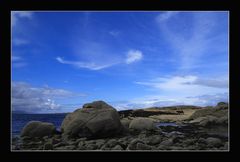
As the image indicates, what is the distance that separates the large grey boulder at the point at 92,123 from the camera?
7.83m

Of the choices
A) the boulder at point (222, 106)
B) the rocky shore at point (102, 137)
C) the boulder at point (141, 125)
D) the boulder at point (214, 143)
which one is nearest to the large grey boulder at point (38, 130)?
the rocky shore at point (102, 137)

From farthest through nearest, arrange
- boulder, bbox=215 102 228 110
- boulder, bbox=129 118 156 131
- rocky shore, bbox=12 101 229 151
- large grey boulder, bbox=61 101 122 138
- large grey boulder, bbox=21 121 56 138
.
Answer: boulder, bbox=215 102 228 110, boulder, bbox=129 118 156 131, large grey boulder, bbox=21 121 56 138, large grey boulder, bbox=61 101 122 138, rocky shore, bbox=12 101 229 151

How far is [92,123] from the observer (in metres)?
7.91

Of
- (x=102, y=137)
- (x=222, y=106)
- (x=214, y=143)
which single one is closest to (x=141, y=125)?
(x=102, y=137)

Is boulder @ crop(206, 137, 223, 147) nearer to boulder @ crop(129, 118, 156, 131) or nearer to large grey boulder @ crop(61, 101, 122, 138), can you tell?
large grey boulder @ crop(61, 101, 122, 138)

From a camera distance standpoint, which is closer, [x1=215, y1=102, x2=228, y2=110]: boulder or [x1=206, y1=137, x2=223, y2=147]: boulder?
[x1=206, y1=137, x2=223, y2=147]: boulder

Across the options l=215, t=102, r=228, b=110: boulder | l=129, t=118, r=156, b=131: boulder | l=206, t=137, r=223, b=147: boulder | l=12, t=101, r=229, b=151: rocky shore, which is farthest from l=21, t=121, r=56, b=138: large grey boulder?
l=215, t=102, r=228, b=110: boulder

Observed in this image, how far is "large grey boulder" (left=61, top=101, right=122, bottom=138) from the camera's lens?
25.7 ft

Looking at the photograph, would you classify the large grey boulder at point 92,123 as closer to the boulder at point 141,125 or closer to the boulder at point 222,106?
the boulder at point 141,125

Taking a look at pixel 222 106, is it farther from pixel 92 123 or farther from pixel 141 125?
pixel 92 123

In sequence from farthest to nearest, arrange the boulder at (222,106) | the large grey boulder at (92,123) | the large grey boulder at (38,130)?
the boulder at (222,106)
the large grey boulder at (38,130)
the large grey boulder at (92,123)
